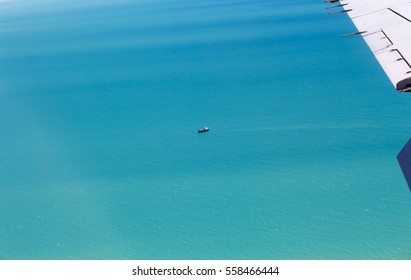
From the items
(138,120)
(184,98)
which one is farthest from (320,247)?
(184,98)

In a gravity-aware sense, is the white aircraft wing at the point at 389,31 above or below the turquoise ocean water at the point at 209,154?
above

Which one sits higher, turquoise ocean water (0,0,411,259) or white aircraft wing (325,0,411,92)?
white aircraft wing (325,0,411,92)

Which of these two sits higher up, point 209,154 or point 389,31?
point 389,31

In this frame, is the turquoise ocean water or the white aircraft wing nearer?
the white aircraft wing

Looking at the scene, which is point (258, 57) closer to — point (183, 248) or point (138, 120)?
point (138, 120)

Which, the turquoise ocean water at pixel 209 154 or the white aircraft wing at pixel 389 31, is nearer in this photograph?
the white aircraft wing at pixel 389 31
